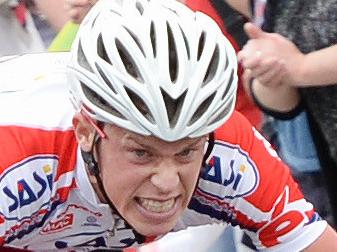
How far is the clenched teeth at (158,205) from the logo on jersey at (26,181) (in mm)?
230

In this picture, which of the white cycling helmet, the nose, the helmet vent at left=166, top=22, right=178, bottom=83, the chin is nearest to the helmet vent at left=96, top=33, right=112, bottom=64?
the white cycling helmet

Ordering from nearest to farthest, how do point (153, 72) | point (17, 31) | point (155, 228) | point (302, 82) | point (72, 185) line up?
1. point (153, 72)
2. point (155, 228)
3. point (72, 185)
4. point (302, 82)
5. point (17, 31)

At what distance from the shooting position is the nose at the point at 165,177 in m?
2.43

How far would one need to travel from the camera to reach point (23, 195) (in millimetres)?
2586

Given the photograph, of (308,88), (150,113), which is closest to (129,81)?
(150,113)

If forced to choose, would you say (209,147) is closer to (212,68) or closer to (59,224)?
(212,68)

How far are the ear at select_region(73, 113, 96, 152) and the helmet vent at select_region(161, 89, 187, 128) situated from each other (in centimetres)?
17

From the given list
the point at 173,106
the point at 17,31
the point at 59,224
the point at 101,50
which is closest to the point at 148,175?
the point at 173,106

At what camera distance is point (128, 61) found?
7.99 feet

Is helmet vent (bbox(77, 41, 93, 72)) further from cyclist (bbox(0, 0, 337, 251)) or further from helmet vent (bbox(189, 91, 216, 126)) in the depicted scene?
helmet vent (bbox(189, 91, 216, 126))

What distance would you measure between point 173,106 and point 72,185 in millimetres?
340

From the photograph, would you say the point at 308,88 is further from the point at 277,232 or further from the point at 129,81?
the point at 129,81

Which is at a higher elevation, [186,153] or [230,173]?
[186,153]

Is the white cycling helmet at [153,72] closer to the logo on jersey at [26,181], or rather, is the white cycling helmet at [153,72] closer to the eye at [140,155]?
the eye at [140,155]
